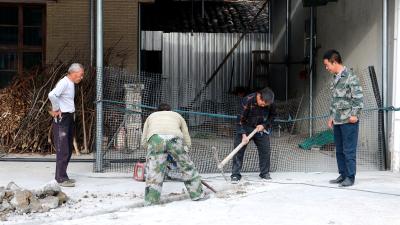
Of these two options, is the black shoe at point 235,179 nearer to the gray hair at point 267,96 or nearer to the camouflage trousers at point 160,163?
the gray hair at point 267,96

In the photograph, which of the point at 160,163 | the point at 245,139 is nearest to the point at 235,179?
the point at 245,139

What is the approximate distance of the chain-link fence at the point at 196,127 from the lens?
1019 cm

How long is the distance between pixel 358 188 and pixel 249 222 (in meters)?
2.52

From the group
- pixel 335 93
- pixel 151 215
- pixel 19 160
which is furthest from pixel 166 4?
pixel 151 215

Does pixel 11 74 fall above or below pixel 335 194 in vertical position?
above

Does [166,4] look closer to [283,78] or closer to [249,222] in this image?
[283,78]

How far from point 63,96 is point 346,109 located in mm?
3972

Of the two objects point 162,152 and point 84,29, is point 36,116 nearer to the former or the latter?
point 84,29

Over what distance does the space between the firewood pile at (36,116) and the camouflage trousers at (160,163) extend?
14.6ft

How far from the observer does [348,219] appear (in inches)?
278

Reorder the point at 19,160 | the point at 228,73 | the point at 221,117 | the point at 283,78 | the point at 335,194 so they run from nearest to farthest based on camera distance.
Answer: the point at 335,194 < the point at 221,117 < the point at 19,160 < the point at 283,78 < the point at 228,73

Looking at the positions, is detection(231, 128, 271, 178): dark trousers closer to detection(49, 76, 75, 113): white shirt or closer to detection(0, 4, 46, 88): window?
detection(49, 76, 75, 113): white shirt

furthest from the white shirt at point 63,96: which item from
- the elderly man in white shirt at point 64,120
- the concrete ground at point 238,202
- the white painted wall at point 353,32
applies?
the white painted wall at point 353,32

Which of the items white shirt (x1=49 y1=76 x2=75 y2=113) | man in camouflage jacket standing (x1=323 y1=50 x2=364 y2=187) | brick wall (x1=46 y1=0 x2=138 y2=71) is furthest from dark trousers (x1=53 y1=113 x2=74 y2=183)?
brick wall (x1=46 y1=0 x2=138 y2=71)
